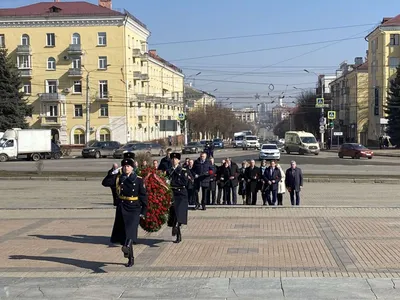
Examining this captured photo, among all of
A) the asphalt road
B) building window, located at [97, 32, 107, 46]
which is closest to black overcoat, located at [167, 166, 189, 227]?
the asphalt road

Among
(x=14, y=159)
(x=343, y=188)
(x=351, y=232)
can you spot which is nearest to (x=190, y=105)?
(x=14, y=159)

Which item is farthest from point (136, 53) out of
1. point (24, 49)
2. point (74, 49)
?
point (24, 49)

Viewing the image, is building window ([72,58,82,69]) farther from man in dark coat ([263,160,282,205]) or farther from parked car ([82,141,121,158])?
man in dark coat ([263,160,282,205])

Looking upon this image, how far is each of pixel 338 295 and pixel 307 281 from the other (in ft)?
2.84

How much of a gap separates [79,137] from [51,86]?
7.40 metres

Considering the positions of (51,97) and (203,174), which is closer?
(203,174)

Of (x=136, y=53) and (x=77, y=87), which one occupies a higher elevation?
(x=136, y=53)

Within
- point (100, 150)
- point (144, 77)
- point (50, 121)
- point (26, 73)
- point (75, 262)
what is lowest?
point (100, 150)

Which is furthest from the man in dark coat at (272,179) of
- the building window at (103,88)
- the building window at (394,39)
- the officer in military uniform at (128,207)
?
the building window at (394,39)

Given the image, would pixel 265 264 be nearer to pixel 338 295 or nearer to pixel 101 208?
pixel 338 295

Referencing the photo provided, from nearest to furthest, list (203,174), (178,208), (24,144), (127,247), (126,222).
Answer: (127,247) < (126,222) < (178,208) < (203,174) < (24,144)

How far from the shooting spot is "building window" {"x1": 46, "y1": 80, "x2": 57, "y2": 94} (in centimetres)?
7888

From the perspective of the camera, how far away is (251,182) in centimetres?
2064

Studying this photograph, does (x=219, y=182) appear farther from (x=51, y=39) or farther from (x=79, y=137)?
(x=51, y=39)
